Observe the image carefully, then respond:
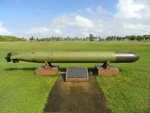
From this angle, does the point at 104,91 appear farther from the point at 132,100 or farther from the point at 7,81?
the point at 7,81

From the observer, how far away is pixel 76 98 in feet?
19.4

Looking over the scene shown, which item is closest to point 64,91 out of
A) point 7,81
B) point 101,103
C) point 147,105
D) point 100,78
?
point 101,103

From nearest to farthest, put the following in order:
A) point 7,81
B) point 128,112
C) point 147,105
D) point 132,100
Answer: point 128,112 < point 147,105 < point 132,100 < point 7,81

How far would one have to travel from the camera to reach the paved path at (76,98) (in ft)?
16.3

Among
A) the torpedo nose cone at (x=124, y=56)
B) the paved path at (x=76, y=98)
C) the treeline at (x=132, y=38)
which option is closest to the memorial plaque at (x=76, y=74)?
the paved path at (x=76, y=98)

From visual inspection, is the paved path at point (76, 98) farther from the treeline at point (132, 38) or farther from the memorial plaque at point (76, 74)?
the treeline at point (132, 38)

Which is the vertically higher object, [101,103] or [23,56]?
[23,56]

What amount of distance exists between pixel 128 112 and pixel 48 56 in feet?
22.5

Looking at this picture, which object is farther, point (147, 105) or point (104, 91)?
point (104, 91)

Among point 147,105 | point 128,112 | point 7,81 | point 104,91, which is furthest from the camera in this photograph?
point 7,81

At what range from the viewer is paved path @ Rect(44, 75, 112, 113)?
4.96m

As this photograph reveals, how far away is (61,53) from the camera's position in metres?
9.30

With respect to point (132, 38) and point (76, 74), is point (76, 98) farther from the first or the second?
point (132, 38)

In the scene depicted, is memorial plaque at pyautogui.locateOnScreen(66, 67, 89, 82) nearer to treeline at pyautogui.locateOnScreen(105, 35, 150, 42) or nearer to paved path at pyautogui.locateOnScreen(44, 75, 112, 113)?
paved path at pyautogui.locateOnScreen(44, 75, 112, 113)
